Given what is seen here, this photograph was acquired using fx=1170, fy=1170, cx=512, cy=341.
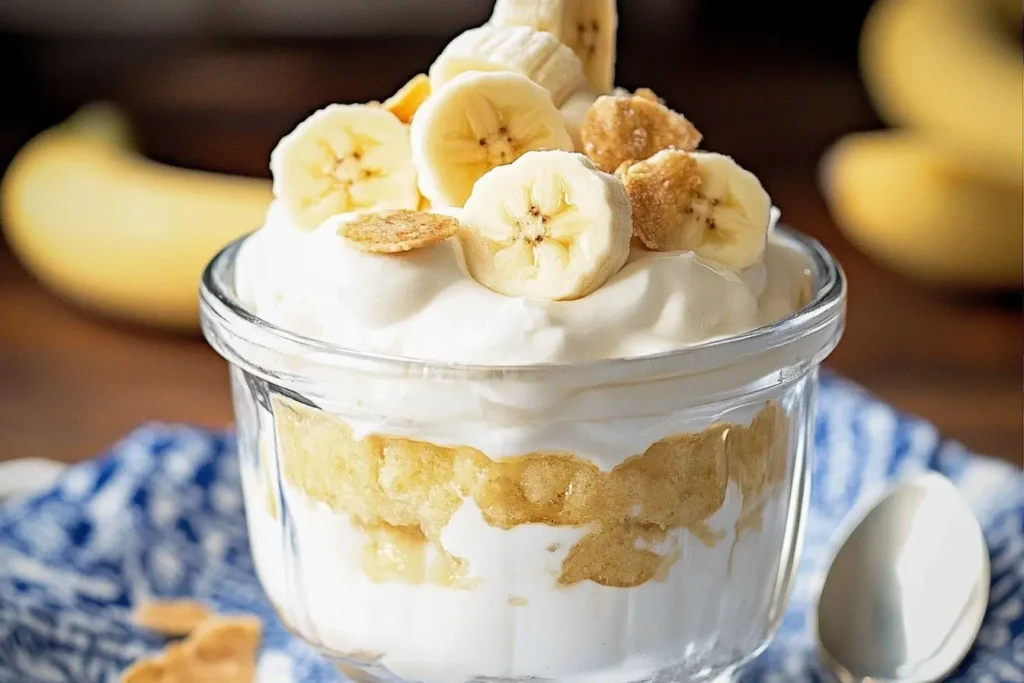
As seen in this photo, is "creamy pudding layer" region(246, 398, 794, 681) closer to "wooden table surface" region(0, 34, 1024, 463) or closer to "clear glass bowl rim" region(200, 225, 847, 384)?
"clear glass bowl rim" region(200, 225, 847, 384)

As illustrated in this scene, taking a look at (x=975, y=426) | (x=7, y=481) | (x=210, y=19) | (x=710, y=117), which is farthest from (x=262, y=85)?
(x=975, y=426)

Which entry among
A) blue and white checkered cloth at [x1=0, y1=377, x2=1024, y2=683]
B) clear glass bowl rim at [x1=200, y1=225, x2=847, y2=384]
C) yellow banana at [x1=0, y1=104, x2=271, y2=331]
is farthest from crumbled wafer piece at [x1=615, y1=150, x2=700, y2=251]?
yellow banana at [x1=0, y1=104, x2=271, y2=331]

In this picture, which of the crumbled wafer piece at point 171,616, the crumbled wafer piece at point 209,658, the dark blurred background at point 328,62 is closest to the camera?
the crumbled wafer piece at point 209,658

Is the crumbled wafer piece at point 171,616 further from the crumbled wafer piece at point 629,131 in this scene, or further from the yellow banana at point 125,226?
the yellow banana at point 125,226

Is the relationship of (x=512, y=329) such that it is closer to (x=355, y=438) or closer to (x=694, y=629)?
(x=355, y=438)

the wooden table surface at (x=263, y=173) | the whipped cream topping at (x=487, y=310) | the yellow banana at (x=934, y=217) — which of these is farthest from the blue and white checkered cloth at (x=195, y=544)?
the yellow banana at (x=934, y=217)

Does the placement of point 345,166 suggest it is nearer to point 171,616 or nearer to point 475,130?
point 475,130
